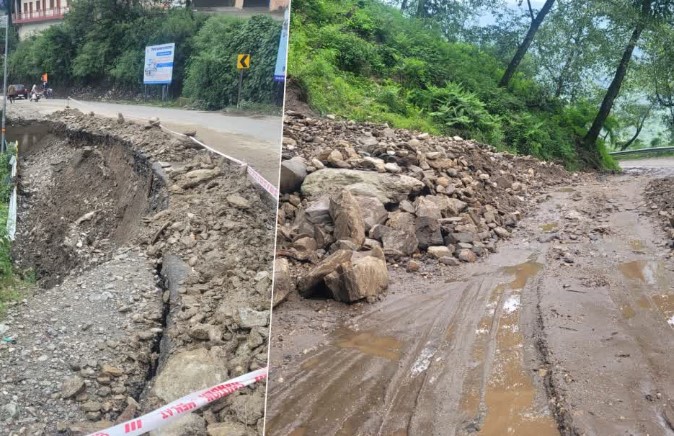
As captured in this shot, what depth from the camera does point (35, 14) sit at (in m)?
0.95

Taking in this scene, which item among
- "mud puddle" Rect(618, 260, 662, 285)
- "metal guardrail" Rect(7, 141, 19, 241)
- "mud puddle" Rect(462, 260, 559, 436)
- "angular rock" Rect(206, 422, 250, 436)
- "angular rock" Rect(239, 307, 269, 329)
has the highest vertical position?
"metal guardrail" Rect(7, 141, 19, 241)

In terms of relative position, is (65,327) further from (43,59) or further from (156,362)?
(43,59)

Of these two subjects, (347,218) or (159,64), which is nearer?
(159,64)

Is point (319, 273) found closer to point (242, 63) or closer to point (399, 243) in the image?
point (399, 243)

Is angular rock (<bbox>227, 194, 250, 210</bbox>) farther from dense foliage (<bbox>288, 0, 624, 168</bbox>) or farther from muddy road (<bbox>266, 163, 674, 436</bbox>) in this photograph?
dense foliage (<bbox>288, 0, 624, 168</bbox>)

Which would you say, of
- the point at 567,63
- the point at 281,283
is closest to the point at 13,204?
the point at 281,283

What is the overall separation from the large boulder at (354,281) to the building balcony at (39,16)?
3.03 m

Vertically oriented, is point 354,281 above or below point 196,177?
below

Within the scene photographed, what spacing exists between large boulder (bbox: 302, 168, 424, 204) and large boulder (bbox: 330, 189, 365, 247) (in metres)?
0.35

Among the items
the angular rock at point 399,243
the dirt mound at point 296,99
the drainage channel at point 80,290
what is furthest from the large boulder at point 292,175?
the drainage channel at point 80,290

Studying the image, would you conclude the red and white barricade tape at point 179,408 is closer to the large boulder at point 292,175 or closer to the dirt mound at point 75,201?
→ the dirt mound at point 75,201

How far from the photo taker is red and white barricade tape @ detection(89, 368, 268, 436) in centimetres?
90

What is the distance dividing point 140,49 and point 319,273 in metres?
2.99

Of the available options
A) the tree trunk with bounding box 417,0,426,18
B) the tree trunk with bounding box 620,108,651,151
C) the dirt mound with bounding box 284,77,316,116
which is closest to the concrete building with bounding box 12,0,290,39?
the dirt mound with bounding box 284,77,316,116
